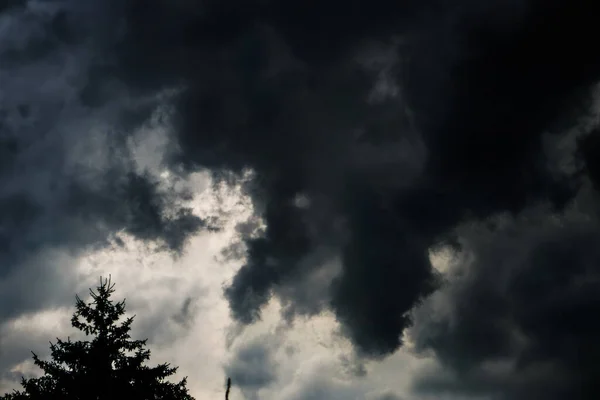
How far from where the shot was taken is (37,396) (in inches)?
872

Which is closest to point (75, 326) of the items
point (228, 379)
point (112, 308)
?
point (112, 308)

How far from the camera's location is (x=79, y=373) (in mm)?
23047

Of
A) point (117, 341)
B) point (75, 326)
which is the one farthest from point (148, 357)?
Answer: point (75, 326)

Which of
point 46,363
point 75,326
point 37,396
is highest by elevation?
point 75,326

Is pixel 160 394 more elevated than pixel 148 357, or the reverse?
pixel 148 357

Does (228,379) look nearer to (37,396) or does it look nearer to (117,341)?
(117,341)

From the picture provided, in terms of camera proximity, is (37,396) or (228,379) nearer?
(37,396)

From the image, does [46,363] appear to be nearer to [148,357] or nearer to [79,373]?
[79,373]

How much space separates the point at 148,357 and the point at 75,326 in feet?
12.7

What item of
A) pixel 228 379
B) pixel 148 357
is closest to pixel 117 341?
pixel 148 357

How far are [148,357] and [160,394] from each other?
6.10 ft

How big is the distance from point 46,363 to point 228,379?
861 centimetres

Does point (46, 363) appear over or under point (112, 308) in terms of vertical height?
under

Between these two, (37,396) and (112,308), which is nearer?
(37,396)
